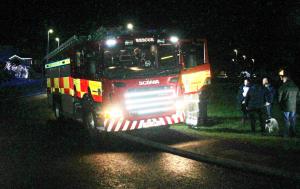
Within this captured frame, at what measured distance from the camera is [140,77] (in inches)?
465

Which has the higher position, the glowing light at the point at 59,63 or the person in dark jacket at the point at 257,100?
the glowing light at the point at 59,63

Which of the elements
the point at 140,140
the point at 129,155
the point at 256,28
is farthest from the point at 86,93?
the point at 256,28

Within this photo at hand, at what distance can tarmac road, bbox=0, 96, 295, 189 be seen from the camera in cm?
752

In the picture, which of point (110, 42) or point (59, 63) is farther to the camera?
point (59, 63)

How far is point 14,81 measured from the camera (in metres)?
73.5

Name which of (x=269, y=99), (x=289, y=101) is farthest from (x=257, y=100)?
(x=269, y=99)

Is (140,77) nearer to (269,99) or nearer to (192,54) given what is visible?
(192,54)

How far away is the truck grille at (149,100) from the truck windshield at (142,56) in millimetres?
722

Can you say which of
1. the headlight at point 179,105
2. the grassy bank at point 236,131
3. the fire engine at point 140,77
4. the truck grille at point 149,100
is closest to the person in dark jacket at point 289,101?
the grassy bank at point 236,131

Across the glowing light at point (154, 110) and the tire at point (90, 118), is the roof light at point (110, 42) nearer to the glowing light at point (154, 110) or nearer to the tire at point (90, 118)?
the glowing light at point (154, 110)

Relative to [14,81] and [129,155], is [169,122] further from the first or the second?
[14,81]

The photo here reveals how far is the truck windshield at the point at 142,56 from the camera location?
11625 millimetres

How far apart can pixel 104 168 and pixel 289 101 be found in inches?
211

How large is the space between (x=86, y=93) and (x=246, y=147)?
19.2 feet
